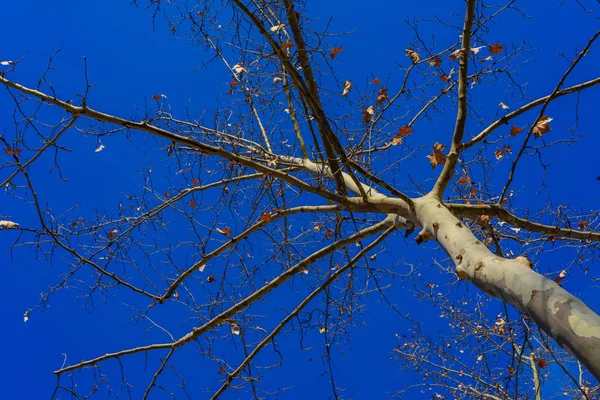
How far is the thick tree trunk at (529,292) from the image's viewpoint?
1.36 meters

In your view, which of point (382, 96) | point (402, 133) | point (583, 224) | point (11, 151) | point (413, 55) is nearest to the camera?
point (11, 151)

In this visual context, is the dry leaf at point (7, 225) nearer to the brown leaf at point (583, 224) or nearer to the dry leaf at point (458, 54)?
the dry leaf at point (458, 54)

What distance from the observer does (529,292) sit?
1.63 m

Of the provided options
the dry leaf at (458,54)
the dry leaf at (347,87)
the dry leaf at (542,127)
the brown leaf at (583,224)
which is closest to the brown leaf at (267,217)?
the dry leaf at (347,87)

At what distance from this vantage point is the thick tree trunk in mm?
→ 1355

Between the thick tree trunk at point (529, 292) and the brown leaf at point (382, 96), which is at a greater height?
the brown leaf at point (382, 96)

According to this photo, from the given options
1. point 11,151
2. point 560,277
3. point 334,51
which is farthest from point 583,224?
point 11,151

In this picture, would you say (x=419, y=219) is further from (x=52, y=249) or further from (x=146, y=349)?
(x=52, y=249)

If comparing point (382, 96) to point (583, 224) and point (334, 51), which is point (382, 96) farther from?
point (583, 224)

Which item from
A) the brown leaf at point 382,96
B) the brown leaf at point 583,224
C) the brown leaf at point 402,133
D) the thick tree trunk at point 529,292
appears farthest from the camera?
the brown leaf at point 583,224

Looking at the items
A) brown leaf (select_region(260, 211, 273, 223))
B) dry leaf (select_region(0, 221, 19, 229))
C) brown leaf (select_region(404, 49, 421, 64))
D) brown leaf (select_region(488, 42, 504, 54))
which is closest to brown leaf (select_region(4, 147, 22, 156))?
dry leaf (select_region(0, 221, 19, 229))

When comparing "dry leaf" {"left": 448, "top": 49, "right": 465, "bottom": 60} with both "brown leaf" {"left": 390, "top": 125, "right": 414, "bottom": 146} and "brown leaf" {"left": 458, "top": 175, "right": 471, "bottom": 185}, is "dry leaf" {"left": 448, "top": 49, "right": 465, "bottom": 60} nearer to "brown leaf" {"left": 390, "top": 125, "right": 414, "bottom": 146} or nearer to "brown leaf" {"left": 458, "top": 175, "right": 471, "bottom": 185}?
"brown leaf" {"left": 390, "top": 125, "right": 414, "bottom": 146}

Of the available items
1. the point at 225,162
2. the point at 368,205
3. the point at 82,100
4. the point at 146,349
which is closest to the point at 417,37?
the point at 368,205

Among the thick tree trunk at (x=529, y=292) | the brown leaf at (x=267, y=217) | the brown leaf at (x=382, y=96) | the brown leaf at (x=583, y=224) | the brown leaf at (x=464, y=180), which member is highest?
the brown leaf at (x=382, y=96)
